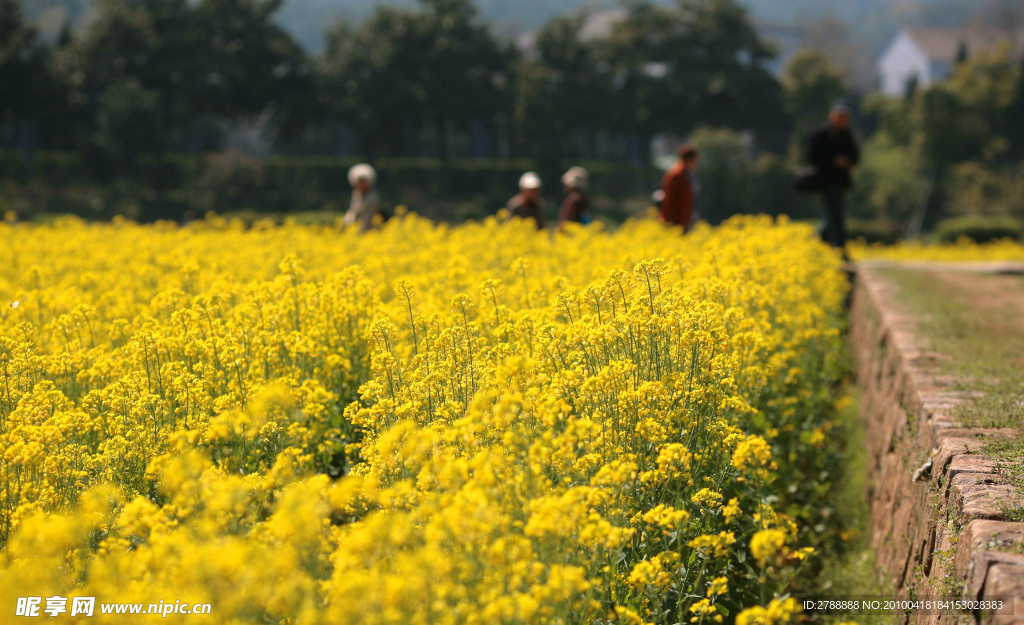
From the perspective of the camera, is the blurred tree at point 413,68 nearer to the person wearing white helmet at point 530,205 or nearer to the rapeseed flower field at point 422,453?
the person wearing white helmet at point 530,205

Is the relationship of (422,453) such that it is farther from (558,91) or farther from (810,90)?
(810,90)

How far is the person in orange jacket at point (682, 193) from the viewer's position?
1096 cm

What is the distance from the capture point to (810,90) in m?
45.3

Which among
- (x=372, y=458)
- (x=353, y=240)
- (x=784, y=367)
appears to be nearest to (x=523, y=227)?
(x=353, y=240)

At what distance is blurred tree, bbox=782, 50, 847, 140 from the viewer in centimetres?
4531

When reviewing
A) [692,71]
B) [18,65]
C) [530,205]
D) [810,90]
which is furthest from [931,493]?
[810,90]

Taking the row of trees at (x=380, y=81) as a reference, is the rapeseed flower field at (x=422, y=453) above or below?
below

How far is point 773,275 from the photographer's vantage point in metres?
6.77

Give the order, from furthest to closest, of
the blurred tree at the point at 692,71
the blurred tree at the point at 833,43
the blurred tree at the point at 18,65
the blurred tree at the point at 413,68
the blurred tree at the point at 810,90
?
1. the blurred tree at the point at 833,43
2. the blurred tree at the point at 810,90
3. the blurred tree at the point at 692,71
4. the blurred tree at the point at 413,68
5. the blurred tree at the point at 18,65

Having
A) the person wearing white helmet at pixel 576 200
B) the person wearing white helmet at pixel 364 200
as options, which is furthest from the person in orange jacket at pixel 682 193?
the person wearing white helmet at pixel 364 200

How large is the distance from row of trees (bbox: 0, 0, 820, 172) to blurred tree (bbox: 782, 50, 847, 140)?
3.36 ft

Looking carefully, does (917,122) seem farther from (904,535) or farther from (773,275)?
(904,535)

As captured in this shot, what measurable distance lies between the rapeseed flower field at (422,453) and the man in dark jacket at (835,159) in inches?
189

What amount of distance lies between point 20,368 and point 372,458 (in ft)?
6.46
